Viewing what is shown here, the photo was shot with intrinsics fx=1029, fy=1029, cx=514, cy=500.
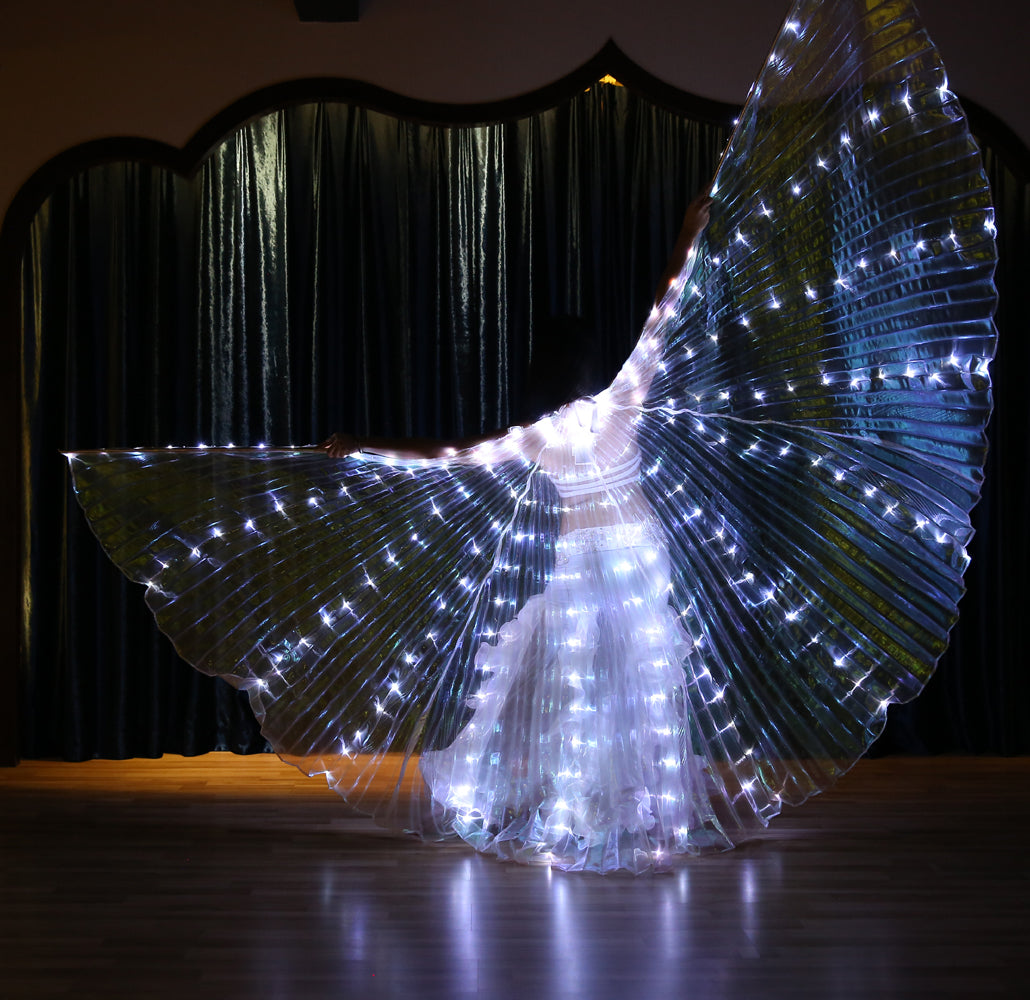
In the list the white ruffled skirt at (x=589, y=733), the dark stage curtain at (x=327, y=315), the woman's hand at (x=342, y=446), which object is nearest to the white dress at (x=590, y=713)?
the white ruffled skirt at (x=589, y=733)

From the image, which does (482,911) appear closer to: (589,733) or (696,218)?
(589,733)

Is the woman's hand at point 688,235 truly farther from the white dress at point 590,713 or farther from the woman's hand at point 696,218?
the white dress at point 590,713

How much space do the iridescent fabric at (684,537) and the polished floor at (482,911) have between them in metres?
0.20

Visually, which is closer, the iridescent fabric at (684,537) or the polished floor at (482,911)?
the polished floor at (482,911)

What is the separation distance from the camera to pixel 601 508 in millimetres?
2684

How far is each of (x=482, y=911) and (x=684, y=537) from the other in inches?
42.1

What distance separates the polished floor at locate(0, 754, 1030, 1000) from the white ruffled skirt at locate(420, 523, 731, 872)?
112mm

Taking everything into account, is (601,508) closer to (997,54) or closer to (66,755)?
(66,755)

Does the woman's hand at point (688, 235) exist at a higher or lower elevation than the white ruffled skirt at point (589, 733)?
higher

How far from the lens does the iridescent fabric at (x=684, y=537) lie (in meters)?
2.34

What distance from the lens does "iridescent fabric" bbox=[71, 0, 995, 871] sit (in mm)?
2336

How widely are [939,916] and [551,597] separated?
44.4 inches

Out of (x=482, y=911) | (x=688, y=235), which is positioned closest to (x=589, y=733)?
(x=482, y=911)

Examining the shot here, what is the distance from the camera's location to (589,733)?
8.27 feet
